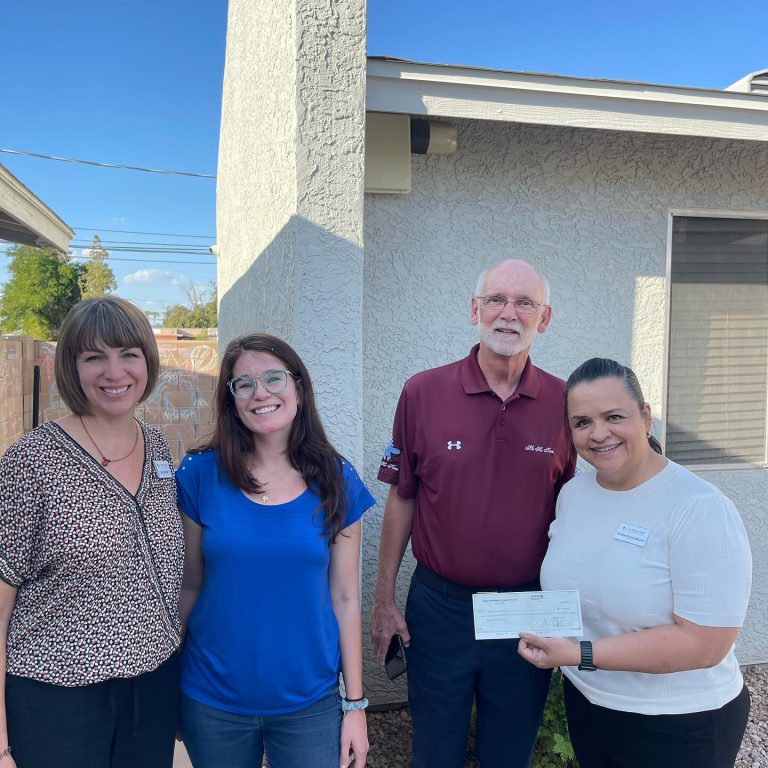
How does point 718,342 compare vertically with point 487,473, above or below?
above

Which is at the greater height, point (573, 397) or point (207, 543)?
point (573, 397)

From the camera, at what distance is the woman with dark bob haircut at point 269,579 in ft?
5.60

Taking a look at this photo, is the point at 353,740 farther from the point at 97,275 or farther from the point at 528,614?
the point at 97,275

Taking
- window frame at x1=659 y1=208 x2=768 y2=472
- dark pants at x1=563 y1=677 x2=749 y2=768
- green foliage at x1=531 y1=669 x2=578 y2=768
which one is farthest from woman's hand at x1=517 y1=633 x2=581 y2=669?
window frame at x1=659 y1=208 x2=768 y2=472

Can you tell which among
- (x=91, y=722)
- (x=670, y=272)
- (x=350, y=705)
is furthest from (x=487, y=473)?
(x=670, y=272)

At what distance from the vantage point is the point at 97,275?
38.3 m

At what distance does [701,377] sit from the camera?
12.2ft

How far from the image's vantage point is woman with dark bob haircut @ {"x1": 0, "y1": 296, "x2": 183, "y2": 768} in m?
1.53

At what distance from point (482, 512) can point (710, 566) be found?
76 cm

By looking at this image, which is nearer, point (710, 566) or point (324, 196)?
point (710, 566)

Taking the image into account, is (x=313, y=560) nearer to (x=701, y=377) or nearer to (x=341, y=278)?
(x=341, y=278)

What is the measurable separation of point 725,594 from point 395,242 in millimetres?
2288

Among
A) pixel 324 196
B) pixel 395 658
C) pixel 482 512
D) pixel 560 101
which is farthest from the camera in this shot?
pixel 560 101

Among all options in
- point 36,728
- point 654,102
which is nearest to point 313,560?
point 36,728
